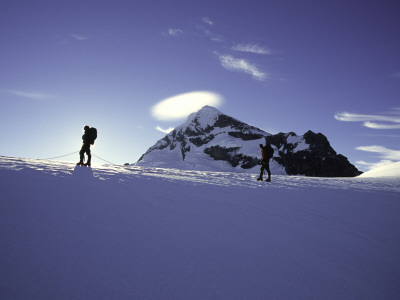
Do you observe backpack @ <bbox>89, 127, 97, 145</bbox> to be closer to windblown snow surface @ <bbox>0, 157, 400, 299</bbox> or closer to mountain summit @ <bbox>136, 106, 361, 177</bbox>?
windblown snow surface @ <bbox>0, 157, 400, 299</bbox>

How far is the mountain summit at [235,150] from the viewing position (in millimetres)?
97688

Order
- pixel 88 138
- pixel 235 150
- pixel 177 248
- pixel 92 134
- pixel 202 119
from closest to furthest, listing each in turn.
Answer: pixel 177 248 → pixel 88 138 → pixel 92 134 → pixel 235 150 → pixel 202 119

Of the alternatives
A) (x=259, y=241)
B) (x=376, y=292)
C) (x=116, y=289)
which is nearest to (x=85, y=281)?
(x=116, y=289)

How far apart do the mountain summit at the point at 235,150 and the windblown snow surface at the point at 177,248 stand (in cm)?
→ 9551

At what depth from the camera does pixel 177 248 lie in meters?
2.58

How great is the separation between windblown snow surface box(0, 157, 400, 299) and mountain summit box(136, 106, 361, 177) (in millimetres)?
95512

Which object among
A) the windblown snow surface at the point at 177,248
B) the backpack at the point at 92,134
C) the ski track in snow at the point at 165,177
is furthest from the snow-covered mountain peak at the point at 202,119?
the windblown snow surface at the point at 177,248

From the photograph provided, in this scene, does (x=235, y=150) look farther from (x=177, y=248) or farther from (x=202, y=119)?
(x=177, y=248)

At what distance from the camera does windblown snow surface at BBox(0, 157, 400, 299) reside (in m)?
1.97

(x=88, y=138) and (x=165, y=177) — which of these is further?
(x=88, y=138)

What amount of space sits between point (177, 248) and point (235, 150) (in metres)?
125

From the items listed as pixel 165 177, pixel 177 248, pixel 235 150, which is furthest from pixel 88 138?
pixel 235 150

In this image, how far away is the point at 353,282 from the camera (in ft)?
7.90

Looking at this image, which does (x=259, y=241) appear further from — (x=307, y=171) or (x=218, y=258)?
(x=307, y=171)
